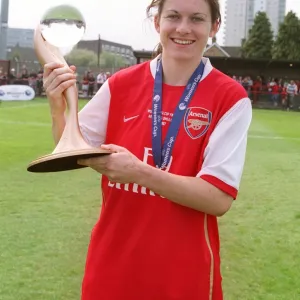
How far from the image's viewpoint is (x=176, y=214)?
1.78 metres

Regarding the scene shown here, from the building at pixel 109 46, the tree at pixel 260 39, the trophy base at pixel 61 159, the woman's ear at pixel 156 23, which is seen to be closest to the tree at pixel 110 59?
the building at pixel 109 46

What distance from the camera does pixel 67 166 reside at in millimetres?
1722

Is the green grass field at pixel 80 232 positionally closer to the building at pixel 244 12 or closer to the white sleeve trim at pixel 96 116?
the white sleeve trim at pixel 96 116

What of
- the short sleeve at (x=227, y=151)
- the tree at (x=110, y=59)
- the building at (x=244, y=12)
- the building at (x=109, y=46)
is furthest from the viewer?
the building at (x=244, y=12)

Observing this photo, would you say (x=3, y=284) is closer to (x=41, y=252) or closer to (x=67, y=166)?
(x=41, y=252)

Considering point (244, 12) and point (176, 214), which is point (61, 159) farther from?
point (244, 12)

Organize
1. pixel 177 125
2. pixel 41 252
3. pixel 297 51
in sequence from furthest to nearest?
1. pixel 297 51
2. pixel 41 252
3. pixel 177 125

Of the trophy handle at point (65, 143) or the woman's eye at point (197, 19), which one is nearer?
the trophy handle at point (65, 143)

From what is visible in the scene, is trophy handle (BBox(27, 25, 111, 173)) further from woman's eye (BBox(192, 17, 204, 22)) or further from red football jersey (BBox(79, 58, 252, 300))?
woman's eye (BBox(192, 17, 204, 22))

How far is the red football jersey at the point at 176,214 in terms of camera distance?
1.78m

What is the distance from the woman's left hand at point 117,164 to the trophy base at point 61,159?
0.07 feet

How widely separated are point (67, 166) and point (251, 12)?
11468cm

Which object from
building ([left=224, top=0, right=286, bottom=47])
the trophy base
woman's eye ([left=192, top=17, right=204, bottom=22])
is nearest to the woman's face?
woman's eye ([left=192, top=17, right=204, bottom=22])

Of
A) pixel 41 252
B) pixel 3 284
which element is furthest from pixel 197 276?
pixel 41 252
